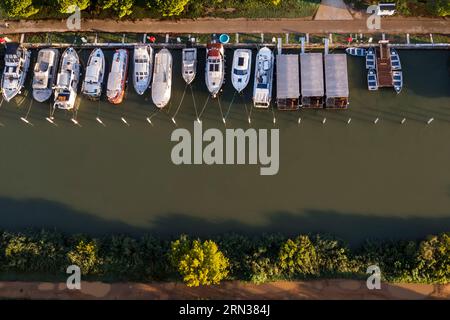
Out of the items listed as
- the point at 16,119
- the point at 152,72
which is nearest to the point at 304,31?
the point at 152,72

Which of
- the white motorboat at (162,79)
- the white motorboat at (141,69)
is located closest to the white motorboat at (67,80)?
the white motorboat at (141,69)

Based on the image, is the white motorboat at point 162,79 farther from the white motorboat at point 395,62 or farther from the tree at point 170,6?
the white motorboat at point 395,62

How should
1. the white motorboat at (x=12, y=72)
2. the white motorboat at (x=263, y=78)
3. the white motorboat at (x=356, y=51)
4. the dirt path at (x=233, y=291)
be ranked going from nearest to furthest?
the dirt path at (x=233, y=291) < the white motorboat at (x=263, y=78) < the white motorboat at (x=356, y=51) < the white motorboat at (x=12, y=72)

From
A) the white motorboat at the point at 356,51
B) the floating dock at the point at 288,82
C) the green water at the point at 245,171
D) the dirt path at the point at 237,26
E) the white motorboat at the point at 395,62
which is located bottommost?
the green water at the point at 245,171

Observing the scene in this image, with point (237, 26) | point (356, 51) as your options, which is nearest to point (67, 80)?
point (237, 26)

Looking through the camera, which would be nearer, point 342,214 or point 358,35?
point 342,214

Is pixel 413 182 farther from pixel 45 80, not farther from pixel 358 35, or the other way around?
pixel 45 80

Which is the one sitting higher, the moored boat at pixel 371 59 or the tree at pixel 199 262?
the moored boat at pixel 371 59
